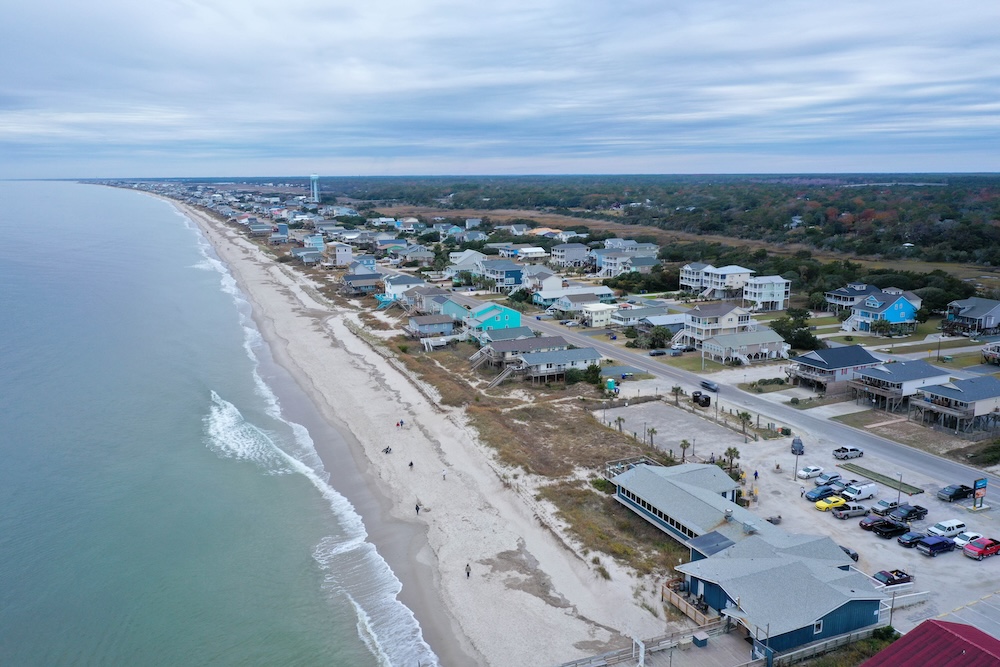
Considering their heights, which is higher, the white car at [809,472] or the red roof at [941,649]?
the red roof at [941,649]

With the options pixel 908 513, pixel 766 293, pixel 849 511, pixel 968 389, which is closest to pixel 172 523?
pixel 849 511

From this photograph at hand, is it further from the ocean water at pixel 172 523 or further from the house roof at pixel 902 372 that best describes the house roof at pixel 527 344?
the house roof at pixel 902 372

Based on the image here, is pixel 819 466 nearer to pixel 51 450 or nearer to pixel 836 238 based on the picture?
pixel 51 450

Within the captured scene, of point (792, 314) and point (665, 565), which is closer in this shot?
point (665, 565)

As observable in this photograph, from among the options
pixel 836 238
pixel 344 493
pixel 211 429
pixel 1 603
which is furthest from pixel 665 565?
pixel 836 238

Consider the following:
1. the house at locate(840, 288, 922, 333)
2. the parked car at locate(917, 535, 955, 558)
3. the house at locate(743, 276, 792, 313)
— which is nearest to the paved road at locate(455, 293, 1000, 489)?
the parked car at locate(917, 535, 955, 558)

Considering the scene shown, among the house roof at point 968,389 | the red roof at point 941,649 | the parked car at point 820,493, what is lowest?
the parked car at point 820,493

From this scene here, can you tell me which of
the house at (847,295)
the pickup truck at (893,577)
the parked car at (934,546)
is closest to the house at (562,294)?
the house at (847,295)
